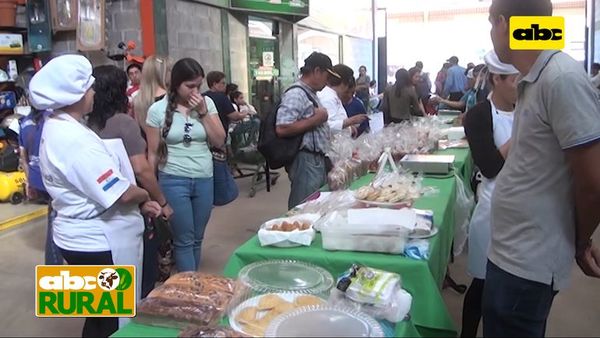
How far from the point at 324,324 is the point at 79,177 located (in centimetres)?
101

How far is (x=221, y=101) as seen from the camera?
5422 millimetres

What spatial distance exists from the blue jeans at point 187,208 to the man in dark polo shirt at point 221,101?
250 centimetres

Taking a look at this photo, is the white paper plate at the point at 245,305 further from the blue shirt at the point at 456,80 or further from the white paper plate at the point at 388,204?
the blue shirt at the point at 456,80

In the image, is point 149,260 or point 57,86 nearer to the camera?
point 57,86

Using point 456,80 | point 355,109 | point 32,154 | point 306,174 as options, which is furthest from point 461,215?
point 456,80

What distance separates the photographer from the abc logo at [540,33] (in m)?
1.32

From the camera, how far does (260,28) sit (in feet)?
27.9

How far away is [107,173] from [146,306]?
64 cm

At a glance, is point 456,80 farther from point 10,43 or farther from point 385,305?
point 385,305

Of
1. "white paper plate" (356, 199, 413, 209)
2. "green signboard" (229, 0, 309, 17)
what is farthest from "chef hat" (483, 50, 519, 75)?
"green signboard" (229, 0, 309, 17)

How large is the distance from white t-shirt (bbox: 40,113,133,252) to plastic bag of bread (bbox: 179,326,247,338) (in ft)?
2.49

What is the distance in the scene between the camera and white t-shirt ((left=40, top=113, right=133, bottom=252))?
171 centimetres

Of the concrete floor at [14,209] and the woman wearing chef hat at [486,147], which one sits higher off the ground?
the woman wearing chef hat at [486,147]

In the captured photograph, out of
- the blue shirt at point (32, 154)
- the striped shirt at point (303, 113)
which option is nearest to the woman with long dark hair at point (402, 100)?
the striped shirt at point (303, 113)
